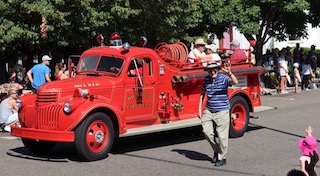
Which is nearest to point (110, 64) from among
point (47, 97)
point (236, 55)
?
point (47, 97)

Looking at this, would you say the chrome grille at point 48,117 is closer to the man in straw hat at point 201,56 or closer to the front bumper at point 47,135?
the front bumper at point 47,135

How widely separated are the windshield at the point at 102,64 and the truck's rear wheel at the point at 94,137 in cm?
129

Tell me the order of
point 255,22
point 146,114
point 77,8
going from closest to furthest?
1. point 146,114
2. point 77,8
3. point 255,22

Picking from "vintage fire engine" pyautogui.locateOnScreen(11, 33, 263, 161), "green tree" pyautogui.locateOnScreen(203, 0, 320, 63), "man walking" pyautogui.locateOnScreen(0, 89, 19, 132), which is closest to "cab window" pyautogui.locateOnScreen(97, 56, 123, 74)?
"vintage fire engine" pyautogui.locateOnScreen(11, 33, 263, 161)

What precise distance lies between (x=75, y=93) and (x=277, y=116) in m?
7.04

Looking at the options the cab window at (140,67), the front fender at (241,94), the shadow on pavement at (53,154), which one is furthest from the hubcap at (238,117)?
the shadow on pavement at (53,154)

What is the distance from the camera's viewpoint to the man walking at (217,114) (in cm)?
903

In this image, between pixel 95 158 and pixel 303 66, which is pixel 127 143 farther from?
pixel 303 66

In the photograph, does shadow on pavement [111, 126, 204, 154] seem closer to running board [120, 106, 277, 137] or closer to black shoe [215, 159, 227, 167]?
running board [120, 106, 277, 137]

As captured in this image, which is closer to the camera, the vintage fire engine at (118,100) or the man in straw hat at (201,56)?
the vintage fire engine at (118,100)

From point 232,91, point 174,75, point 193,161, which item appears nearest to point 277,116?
point 232,91

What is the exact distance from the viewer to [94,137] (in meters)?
9.48

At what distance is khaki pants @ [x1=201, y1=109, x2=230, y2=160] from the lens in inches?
354

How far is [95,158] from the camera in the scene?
9.49 m
